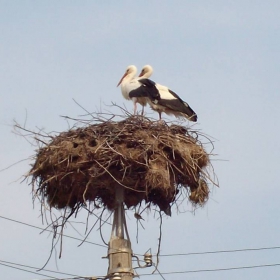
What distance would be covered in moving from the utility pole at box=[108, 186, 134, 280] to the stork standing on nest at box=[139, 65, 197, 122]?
8.86 feet

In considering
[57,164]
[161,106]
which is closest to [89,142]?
[57,164]

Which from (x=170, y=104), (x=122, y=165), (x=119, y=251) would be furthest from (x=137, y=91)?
(x=119, y=251)

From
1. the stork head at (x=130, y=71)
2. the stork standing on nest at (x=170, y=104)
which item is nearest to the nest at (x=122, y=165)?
the stork standing on nest at (x=170, y=104)

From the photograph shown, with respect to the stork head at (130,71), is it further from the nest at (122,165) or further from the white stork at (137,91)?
the nest at (122,165)

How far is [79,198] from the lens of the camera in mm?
8562

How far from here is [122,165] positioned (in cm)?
821

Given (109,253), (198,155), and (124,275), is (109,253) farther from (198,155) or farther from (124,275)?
(198,155)

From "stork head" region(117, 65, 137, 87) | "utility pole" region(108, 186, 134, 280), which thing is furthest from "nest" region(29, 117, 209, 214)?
"stork head" region(117, 65, 137, 87)

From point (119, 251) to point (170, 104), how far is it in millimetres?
3191

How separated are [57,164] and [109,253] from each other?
40.1 inches

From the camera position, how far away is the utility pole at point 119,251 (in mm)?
7839

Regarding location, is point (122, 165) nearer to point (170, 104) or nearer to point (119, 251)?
point (119, 251)

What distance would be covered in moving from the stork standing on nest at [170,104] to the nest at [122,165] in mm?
1895

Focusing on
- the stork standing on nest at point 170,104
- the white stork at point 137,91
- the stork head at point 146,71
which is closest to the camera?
the stork standing on nest at point 170,104
